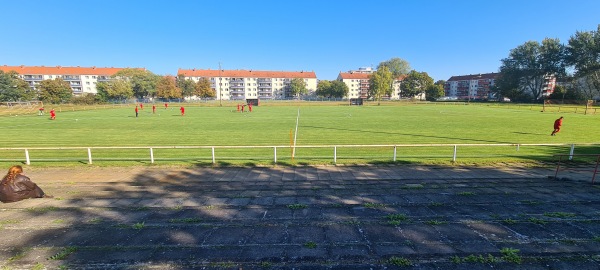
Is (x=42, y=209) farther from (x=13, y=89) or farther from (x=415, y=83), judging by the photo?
(x=415, y=83)

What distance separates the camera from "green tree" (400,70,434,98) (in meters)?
119

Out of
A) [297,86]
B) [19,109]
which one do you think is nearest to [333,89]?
[297,86]

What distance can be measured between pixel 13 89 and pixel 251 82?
89135mm

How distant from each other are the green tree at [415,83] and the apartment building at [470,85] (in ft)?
135

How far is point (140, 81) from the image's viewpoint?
3954 inches

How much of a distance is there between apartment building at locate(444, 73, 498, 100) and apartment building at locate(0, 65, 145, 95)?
7291 inches

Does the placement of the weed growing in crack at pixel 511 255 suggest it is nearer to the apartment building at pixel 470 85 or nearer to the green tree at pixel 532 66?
the green tree at pixel 532 66

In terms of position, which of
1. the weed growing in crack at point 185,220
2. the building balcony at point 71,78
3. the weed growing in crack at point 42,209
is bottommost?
the weed growing in crack at point 42,209

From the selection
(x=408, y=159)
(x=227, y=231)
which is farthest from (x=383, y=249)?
(x=408, y=159)

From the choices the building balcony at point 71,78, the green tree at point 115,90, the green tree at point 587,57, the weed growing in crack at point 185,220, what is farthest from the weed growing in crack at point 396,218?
the building balcony at point 71,78

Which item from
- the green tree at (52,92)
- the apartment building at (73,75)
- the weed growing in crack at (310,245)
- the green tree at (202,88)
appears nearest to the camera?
the weed growing in crack at (310,245)

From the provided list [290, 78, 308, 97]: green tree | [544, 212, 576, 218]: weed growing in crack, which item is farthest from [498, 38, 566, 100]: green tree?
[544, 212, 576, 218]: weed growing in crack

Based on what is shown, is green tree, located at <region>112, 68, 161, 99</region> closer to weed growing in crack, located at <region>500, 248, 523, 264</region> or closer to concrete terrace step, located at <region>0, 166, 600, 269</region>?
concrete terrace step, located at <region>0, 166, 600, 269</region>

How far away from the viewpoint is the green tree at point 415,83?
11856 cm
